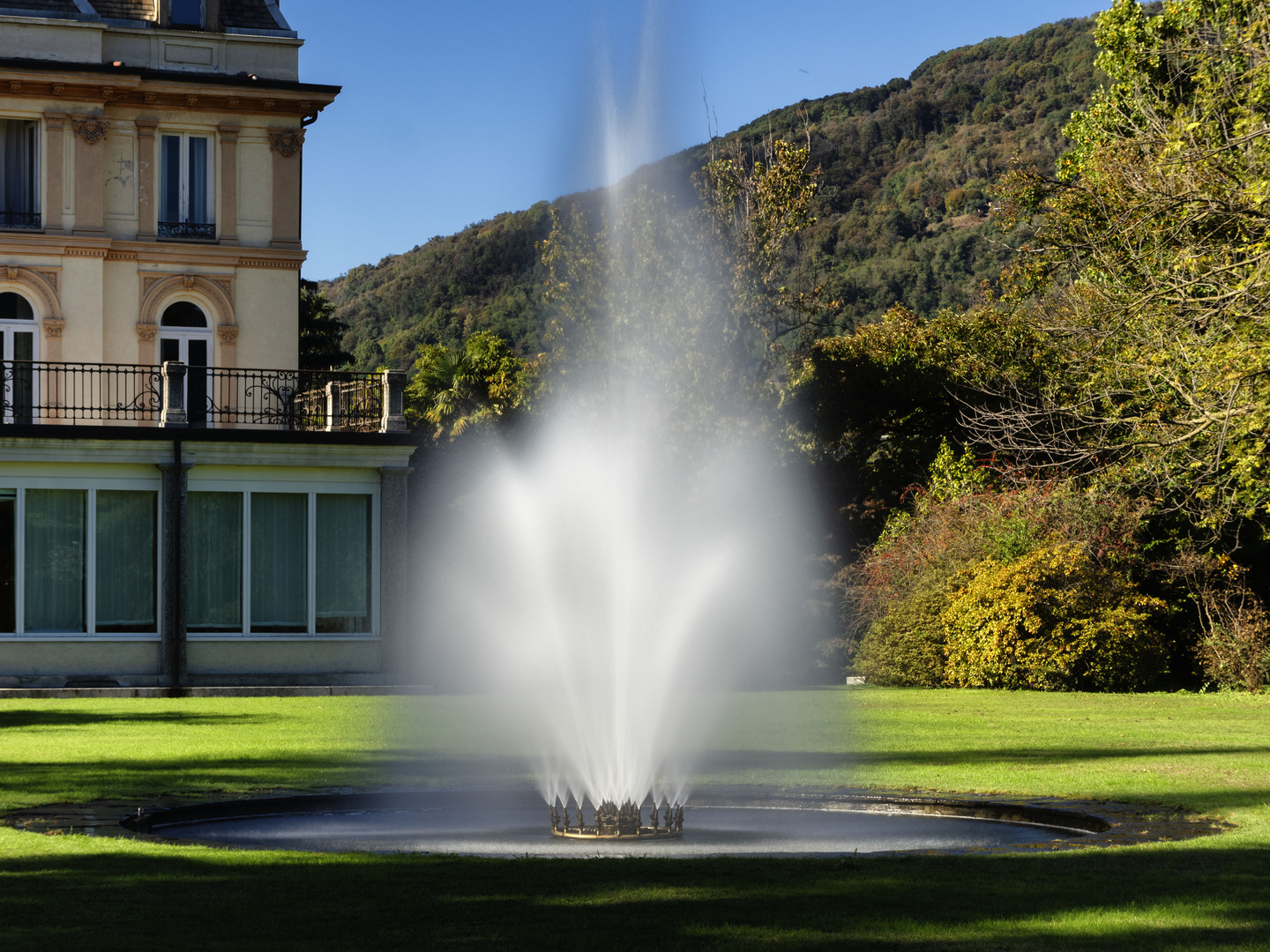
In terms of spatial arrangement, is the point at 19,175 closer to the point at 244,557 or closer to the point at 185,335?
the point at 185,335

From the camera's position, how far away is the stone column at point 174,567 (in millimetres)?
24484

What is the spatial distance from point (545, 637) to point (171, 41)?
1427 cm

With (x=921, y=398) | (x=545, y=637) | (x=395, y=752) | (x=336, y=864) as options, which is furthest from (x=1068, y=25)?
(x=336, y=864)

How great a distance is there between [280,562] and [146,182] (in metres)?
9.53

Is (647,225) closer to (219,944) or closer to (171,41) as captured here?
(171,41)

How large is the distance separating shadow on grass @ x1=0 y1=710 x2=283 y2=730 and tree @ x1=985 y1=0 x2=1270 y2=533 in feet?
42.4

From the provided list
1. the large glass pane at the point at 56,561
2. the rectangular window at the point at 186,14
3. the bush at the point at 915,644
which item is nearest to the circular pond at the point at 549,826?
the large glass pane at the point at 56,561

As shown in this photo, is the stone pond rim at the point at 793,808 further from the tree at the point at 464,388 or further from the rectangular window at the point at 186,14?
the tree at the point at 464,388

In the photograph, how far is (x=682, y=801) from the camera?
11.0 metres

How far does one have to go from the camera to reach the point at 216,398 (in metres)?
30.1

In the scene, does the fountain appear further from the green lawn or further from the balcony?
the balcony

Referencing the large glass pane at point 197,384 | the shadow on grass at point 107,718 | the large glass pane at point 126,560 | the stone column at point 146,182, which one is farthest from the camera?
the stone column at point 146,182

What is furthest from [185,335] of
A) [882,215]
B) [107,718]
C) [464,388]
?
[882,215]

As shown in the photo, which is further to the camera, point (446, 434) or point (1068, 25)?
point (1068, 25)
